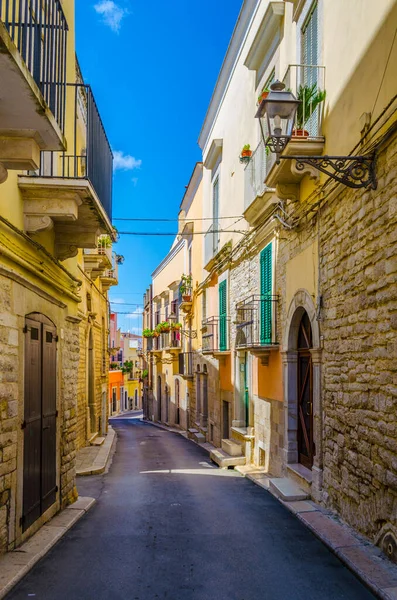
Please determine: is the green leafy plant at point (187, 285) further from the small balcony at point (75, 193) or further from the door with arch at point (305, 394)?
the small balcony at point (75, 193)

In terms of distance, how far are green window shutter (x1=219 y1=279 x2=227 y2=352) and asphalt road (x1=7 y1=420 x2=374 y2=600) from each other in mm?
7026

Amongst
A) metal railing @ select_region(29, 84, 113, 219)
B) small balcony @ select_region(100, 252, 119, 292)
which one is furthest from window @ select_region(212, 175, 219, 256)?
metal railing @ select_region(29, 84, 113, 219)

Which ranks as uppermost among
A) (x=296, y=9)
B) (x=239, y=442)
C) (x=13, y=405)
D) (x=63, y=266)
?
(x=296, y=9)

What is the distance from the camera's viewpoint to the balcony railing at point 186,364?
79.8 feet

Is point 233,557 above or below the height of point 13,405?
below

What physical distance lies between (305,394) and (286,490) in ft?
5.39

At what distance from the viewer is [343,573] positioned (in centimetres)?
538

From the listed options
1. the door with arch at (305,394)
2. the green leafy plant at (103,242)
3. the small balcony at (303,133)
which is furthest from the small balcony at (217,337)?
the small balcony at (303,133)

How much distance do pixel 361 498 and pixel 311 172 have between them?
429 centimetres

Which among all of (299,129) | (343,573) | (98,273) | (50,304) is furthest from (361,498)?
(98,273)

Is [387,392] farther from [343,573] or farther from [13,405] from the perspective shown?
[13,405]

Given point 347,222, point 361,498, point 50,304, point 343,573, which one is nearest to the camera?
point 343,573

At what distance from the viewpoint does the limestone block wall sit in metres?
5.68

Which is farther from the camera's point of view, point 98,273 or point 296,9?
point 98,273
